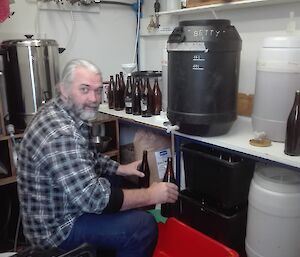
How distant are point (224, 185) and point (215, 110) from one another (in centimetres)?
38

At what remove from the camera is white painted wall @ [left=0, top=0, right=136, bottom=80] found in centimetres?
213

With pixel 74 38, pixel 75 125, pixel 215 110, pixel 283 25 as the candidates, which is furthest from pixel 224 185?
pixel 74 38

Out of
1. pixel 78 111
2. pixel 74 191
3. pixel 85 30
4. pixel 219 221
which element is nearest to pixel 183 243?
pixel 219 221

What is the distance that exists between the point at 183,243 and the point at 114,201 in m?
0.51

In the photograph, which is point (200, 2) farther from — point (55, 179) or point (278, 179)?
point (55, 179)

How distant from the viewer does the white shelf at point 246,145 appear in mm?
1204

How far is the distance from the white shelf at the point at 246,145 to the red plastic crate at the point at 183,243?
16.4 inches

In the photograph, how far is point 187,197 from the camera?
1667 millimetres

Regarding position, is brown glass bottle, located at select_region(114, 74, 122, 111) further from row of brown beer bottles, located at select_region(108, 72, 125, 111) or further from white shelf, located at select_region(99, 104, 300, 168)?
white shelf, located at select_region(99, 104, 300, 168)

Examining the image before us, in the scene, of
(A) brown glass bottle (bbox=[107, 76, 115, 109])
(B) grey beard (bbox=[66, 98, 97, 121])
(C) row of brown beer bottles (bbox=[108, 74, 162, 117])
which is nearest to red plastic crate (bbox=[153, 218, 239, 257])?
(B) grey beard (bbox=[66, 98, 97, 121])

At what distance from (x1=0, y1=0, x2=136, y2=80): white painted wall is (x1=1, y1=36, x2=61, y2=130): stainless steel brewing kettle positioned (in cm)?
40

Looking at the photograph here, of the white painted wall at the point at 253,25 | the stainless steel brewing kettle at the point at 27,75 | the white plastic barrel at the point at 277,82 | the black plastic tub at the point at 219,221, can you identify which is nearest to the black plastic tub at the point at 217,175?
the black plastic tub at the point at 219,221

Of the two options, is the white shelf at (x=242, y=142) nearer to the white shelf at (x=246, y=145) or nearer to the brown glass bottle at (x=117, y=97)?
the white shelf at (x=246, y=145)

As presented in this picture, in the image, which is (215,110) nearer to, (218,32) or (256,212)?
(218,32)
